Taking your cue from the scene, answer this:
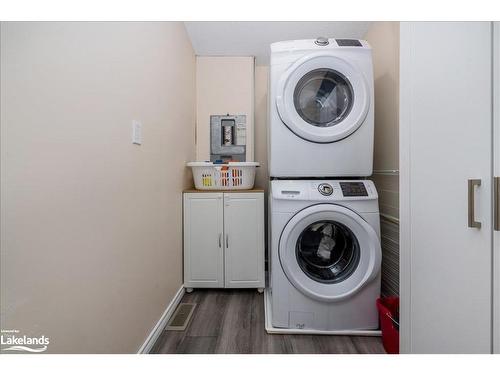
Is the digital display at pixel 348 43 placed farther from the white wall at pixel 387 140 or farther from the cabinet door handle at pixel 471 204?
the cabinet door handle at pixel 471 204

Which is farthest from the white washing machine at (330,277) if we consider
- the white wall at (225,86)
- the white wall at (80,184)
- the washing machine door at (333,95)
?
the white wall at (225,86)

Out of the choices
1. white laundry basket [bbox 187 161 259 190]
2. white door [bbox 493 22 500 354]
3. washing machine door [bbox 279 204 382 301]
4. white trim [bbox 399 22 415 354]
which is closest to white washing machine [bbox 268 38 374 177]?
washing machine door [bbox 279 204 382 301]

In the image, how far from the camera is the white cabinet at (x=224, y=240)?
1915 millimetres

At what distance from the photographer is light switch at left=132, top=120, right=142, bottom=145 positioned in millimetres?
1141

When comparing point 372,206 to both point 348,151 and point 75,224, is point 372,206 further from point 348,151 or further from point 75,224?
point 75,224

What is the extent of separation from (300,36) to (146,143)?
5.38ft

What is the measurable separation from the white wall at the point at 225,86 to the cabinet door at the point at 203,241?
885 mm

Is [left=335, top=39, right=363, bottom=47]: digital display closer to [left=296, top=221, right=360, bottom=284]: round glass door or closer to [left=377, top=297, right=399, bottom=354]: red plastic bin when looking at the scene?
[left=296, top=221, right=360, bottom=284]: round glass door

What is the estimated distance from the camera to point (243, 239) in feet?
6.29

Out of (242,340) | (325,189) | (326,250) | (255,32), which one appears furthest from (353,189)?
(255,32)
